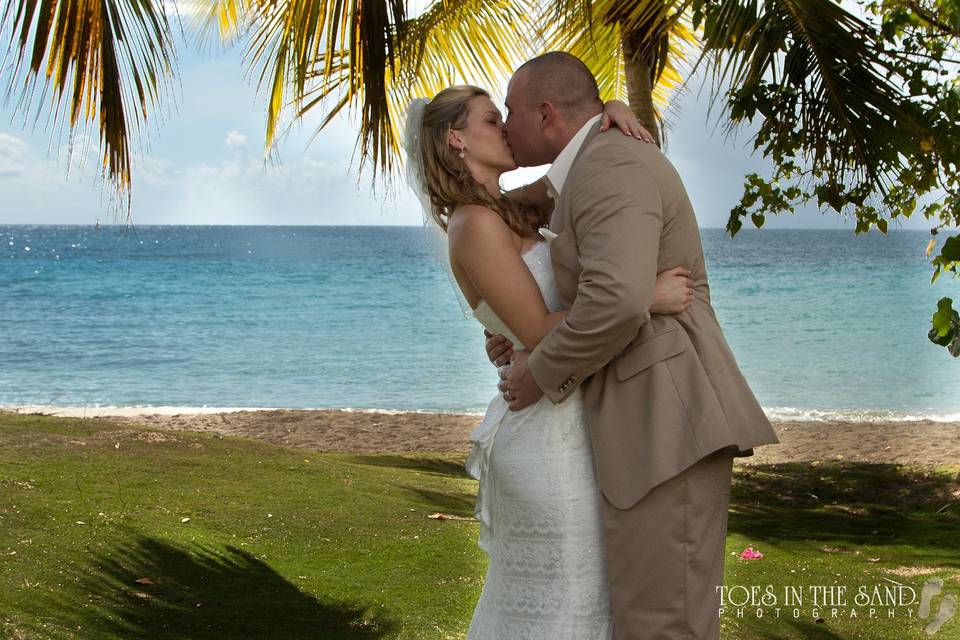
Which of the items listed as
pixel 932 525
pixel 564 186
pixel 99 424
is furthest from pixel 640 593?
pixel 99 424

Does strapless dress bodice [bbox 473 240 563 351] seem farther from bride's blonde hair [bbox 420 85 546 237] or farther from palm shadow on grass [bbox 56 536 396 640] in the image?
palm shadow on grass [bbox 56 536 396 640]

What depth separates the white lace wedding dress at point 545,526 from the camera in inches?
94.6

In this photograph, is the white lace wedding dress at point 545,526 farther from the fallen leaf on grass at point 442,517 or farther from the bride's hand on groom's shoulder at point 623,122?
the fallen leaf on grass at point 442,517

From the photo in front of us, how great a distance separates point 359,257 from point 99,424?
52.8 m

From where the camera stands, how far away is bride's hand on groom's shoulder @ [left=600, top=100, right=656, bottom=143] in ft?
7.72

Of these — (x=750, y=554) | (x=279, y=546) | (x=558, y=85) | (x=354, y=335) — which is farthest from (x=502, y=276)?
(x=354, y=335)

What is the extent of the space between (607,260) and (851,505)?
6766 mm

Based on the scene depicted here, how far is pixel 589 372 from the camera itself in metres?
2.27

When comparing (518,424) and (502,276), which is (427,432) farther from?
(502,276)

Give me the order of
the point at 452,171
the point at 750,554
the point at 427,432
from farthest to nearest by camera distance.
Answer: the point at 427,432
the point at 750,554
the point at 452,171

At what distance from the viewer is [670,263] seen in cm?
236

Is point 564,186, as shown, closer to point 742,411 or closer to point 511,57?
point 742,411

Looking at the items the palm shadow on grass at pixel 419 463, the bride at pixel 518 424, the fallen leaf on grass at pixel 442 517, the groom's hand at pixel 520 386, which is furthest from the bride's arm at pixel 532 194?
the palm shadow on grass at pixel 419 463

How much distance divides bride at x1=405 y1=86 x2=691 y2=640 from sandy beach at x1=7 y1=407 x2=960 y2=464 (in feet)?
28.7
